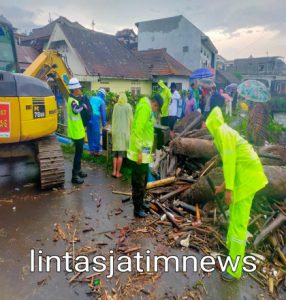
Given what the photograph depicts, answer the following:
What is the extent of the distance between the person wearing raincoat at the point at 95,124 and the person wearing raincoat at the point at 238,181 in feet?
16.5

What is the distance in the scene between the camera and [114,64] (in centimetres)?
2352

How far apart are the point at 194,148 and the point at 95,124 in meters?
3.05

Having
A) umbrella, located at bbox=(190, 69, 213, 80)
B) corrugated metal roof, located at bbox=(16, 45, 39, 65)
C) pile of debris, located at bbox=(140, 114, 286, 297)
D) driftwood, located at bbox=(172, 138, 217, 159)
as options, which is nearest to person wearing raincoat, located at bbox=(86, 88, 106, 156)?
pile of debris, located at bbox=(140, 114, 286, 297)

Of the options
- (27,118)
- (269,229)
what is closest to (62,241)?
(27,118)

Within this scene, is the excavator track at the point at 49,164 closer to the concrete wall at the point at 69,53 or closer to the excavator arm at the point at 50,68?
the excavator arm at the point at 50,68

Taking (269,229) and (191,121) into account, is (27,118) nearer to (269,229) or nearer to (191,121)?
(269,229)

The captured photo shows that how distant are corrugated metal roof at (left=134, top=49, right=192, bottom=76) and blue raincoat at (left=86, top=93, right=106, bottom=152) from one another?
18165mm

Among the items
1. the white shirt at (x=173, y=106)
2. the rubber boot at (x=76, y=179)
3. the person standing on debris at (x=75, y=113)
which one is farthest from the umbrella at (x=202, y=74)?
the rubber boot at (x=76, y=179)

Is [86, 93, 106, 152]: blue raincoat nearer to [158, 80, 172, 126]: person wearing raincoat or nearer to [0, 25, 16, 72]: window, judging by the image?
[0, 25, 16, 72]: window

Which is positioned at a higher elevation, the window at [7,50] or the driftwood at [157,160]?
the window at [7,50]

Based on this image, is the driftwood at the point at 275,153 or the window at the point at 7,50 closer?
the driftwood at the point at 275,153

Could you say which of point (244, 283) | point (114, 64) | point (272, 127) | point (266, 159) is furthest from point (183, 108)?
point (114, 64)

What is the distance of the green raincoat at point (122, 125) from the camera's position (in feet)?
21.8

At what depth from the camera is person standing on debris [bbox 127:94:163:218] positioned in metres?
4.57
